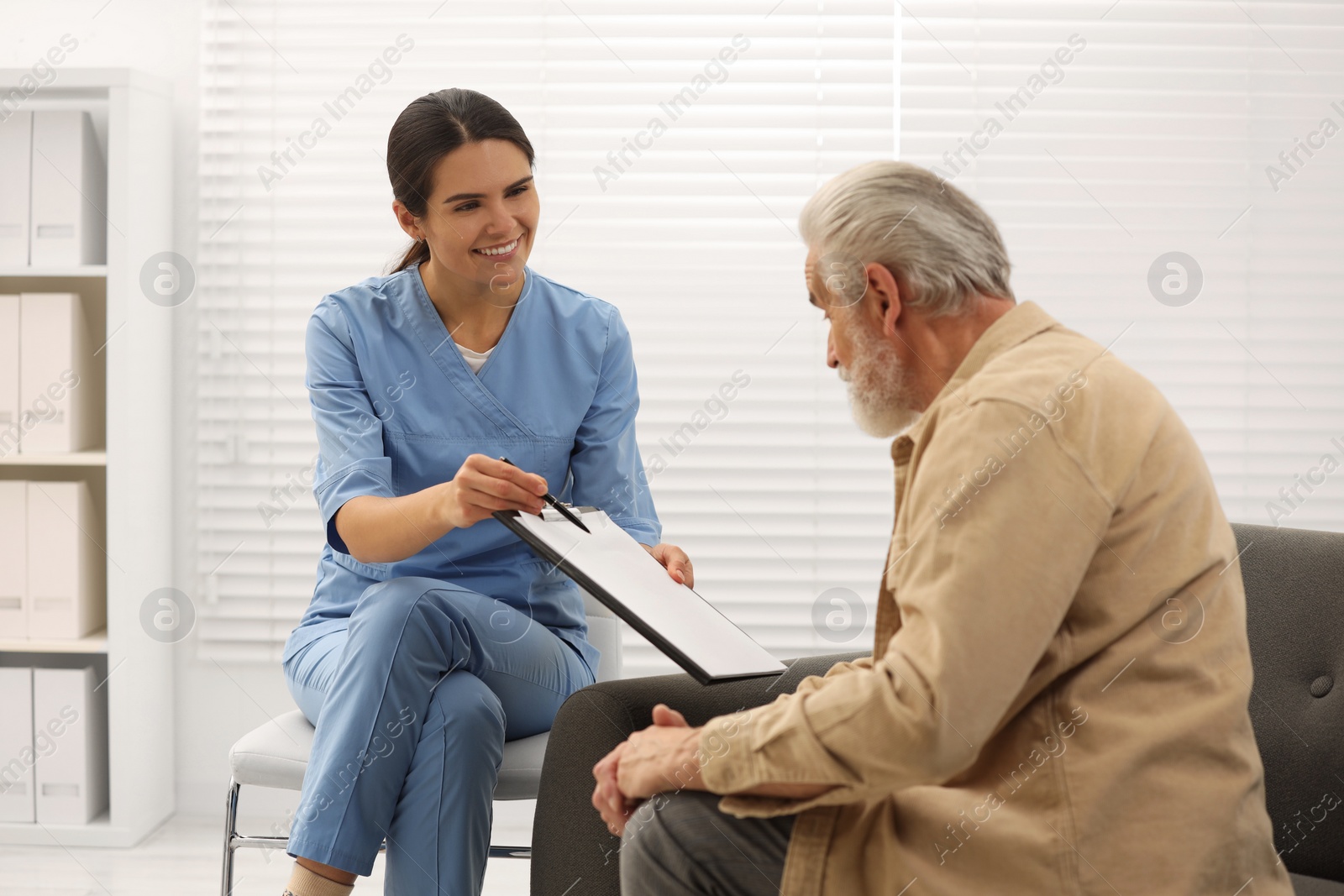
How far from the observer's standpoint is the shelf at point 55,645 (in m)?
2.33

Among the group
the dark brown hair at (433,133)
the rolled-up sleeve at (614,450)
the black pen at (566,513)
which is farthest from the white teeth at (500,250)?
the black pen at (566,513)

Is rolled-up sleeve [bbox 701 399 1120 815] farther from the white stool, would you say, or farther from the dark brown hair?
the dark brown hair

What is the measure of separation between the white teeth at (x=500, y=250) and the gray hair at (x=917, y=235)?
0.72 meters

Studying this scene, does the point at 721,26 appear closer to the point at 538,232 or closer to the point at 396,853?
the point at 538,232

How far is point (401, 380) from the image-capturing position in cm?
169

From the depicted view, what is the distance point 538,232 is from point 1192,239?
1517 mm

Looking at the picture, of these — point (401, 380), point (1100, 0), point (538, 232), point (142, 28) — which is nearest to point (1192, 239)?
point (1100, 0)

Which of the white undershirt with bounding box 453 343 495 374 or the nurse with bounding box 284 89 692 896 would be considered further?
the white undershirt with bounding box 453 343 495 374

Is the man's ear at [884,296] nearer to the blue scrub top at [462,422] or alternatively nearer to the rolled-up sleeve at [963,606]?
the rolled-up sleeve at [963,606]

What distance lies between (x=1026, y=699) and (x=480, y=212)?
1.09m

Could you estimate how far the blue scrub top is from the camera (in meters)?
1.64

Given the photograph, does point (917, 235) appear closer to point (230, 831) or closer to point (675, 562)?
point (675, 562)

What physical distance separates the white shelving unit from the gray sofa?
1419 mm

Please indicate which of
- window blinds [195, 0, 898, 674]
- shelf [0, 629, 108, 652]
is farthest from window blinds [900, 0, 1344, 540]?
shelf [0, 629, 108, 652]
